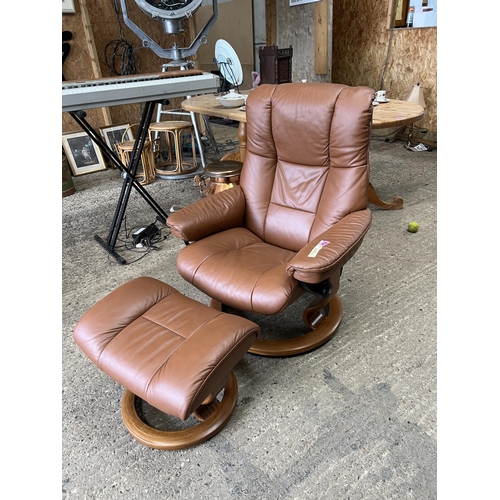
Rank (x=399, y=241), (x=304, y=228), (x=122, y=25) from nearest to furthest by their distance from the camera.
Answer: (x=304, y=228) < (x=399, y=241) < (x=122, y=25)

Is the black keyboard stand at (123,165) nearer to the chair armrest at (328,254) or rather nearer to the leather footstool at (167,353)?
the leather footstool at (167,353)

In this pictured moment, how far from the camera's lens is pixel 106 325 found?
141 cm

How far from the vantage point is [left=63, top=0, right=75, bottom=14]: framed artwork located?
12.3 ft

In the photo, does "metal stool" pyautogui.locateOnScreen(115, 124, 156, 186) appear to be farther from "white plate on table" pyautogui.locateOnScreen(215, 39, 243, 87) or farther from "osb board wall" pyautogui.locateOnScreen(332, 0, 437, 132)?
"osb board wall" pyautogui.locateOnScreen(332, 0, 437, 132)

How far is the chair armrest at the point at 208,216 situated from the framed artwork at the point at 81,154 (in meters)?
2.75

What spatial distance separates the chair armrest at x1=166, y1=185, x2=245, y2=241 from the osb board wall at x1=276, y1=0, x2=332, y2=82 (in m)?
3.74

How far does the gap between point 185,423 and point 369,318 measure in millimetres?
986

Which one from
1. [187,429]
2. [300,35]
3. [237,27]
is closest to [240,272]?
[187,429]

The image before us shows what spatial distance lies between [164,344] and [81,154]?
3.47 metres

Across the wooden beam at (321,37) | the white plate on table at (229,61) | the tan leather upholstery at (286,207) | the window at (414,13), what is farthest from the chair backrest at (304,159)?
the wooden beam at (321,37)

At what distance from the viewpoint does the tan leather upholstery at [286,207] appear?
1.51 meters

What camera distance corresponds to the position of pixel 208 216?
188 cm
